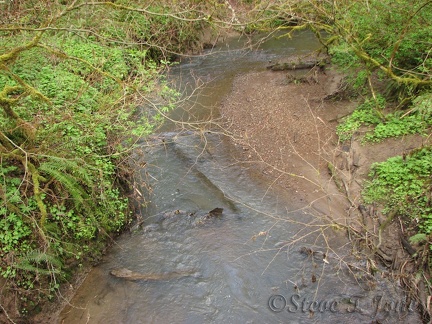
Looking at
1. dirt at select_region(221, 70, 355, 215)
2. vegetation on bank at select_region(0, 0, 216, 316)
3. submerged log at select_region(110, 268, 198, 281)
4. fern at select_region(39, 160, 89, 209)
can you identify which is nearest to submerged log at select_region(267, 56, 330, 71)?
dirt at select_region(221, 70, 355, 215)

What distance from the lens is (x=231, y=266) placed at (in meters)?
5.88

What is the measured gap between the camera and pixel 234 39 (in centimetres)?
1764

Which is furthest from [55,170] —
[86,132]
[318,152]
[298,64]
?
[298,64]

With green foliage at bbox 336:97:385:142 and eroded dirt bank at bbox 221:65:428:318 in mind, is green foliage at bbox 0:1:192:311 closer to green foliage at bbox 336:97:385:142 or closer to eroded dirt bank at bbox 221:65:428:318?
eroded dirt bank at bbox 221:65:428:318

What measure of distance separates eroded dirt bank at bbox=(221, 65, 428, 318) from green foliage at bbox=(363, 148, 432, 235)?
0.88 feet

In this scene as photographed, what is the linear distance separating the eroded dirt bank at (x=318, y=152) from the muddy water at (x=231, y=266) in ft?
1.07

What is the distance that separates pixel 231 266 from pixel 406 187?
3.34 meters

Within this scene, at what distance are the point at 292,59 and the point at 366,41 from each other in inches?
231

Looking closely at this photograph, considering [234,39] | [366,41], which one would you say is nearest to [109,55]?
[366,41]

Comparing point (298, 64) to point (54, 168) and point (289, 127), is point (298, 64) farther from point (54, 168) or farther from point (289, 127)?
point (54, 168)

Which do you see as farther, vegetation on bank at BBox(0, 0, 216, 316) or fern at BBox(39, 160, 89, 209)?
fern at BBox(39, 160, 89, 209)

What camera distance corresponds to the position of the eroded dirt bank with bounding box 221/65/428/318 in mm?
5652

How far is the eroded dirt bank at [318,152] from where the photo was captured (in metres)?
5.65

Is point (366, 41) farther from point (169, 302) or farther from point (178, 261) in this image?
point (169, 302)
